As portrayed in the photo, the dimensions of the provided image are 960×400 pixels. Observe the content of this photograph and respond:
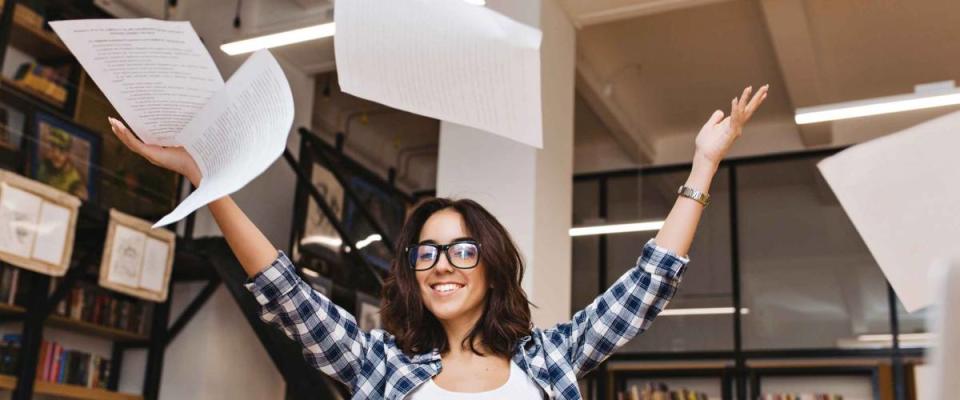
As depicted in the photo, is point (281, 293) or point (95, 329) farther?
point (95, 329)

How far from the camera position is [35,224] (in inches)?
187

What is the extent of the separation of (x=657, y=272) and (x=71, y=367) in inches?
204

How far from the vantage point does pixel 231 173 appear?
43.8 inches

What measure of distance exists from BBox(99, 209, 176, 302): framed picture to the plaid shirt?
4.15 meters

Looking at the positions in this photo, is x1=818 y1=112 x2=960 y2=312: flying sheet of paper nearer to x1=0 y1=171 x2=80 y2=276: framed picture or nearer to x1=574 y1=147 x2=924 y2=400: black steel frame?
x1=0 y1=171 x2=80 y2=276: framed picture

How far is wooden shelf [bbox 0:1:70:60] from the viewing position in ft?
17.4

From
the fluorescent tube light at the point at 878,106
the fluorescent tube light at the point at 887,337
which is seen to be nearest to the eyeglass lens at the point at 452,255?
the fluorescent tube light at the point at 878,106

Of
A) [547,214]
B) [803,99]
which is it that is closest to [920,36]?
[803,99]

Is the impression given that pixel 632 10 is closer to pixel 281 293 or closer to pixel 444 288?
pixel 444 288

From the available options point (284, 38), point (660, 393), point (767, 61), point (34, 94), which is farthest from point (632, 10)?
point (660, 393)

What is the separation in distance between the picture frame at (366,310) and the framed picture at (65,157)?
66.5 inches

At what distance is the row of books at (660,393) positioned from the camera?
7.09 m

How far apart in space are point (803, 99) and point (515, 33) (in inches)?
222

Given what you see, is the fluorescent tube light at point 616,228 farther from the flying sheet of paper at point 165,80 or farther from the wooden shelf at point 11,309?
the flying sheet of paper at point 165,80
